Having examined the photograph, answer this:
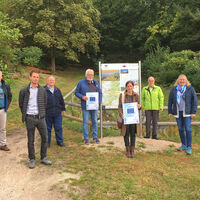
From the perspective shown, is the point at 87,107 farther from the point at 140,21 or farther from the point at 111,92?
the point at 140,21

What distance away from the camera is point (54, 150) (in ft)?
17.9

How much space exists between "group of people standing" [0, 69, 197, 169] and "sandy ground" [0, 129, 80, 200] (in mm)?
252

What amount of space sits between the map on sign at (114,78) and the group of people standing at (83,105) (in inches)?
21.1

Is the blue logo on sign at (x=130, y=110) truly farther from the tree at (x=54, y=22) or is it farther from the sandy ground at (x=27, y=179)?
the tree at (x=54, y=22)

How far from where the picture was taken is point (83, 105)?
575 cm

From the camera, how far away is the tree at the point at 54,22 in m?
22.4

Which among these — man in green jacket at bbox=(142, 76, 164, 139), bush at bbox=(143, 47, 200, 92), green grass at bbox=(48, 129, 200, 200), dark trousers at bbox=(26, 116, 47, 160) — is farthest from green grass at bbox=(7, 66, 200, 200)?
bush at bbox=(143, 47, 200, 92)

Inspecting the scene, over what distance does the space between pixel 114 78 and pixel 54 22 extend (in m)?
20.3

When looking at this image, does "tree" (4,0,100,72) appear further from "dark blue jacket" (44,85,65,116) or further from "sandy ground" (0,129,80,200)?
"sandy ground" (0,129,80,200)

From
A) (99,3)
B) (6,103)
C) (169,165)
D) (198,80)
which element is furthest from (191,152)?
(99,3)

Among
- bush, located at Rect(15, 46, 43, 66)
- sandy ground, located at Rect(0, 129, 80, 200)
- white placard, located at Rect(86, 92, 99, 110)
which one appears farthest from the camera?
bush, located at Rect(15, 46, 43, 66)

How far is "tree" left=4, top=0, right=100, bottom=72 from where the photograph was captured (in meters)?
22.4

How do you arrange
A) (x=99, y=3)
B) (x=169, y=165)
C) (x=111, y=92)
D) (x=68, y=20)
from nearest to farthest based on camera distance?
(x=169, y=165)
(x=111, y=92)
(x=68, y=20)
(x=99, y=3)

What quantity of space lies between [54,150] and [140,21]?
30413 mm
